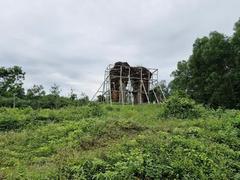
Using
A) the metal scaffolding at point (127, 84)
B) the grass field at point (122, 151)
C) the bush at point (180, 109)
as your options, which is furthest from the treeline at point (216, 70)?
the grass field at point (122, 151)

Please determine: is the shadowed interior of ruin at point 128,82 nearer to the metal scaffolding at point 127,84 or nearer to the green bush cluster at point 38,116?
the metal scaffolding at point 127,84

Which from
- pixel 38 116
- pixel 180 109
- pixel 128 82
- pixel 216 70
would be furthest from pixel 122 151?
pixel 216 70

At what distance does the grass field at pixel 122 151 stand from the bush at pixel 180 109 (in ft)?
2.26

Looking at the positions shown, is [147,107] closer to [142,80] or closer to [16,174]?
[142,80]

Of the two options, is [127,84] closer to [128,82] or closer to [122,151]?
[128,82]

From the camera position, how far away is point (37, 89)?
120 feet

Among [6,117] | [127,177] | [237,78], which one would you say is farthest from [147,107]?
[127,177]

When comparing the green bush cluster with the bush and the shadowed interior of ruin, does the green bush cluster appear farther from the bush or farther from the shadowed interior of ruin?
the shadowed interior of ruin

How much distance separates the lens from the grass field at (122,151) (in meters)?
8.63

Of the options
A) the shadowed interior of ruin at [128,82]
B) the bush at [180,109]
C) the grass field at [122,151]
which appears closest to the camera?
the grass field at [122,151]

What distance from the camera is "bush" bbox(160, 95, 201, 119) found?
18.3m

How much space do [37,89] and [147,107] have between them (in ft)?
51.2

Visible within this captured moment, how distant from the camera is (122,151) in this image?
32.2 ft

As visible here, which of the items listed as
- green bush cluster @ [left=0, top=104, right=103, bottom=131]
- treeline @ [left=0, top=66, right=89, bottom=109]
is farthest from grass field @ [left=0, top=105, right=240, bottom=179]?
treeline @ [left=0, top=66, right=89, bottom=109]
